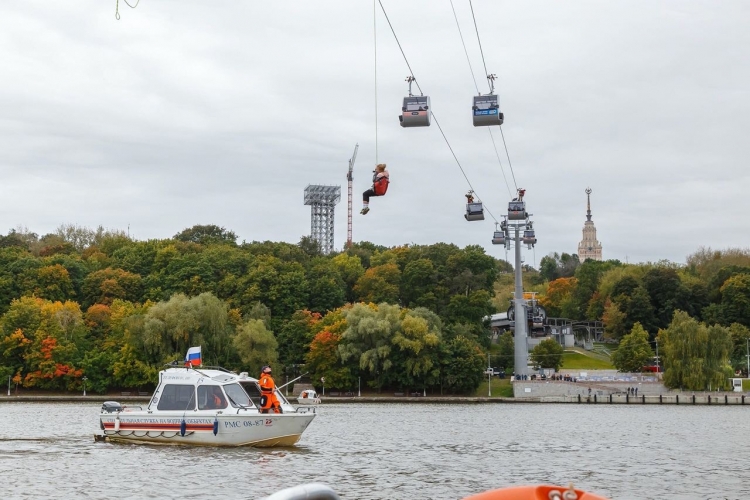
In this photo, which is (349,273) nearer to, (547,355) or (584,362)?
(547,355)

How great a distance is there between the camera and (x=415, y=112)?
38250 millimetres

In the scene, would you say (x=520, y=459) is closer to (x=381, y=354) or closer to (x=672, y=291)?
(x=381, y=354)

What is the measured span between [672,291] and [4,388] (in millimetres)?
91548

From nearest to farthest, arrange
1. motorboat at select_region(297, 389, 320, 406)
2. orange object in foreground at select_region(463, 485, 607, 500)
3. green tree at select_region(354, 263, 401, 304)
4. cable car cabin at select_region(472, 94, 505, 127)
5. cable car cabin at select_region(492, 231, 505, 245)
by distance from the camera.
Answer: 1. orange object in foreground at select_region(463, 485, 607, 500)
2. cable car cabin at select_region(472, 94, 505, 127)
3. motorboat at select_region(297, 389, 320, 406)
4. cable car cabin at select_region(492, 231, 505, 245)
5. green tree at select_region(354, 263, 401, 304)

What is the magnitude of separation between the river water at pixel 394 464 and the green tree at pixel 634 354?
227 ft

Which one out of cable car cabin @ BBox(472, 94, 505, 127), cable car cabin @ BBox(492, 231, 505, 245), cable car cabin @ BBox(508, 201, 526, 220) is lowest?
cable car cabin @ BBox(472, 94, 505, 127)

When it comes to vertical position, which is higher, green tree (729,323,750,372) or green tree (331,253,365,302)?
Answer: green tree (331,253,365,302)

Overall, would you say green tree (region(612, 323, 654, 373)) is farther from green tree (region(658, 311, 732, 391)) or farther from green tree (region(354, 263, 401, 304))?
green tree (region(354, 263, 401, 304))

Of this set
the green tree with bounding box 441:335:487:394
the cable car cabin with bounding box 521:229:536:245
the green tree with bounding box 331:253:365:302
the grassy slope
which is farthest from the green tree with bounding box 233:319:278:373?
the grassy slope

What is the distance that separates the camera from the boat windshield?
120 ft

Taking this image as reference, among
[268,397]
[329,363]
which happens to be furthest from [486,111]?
[329,363]

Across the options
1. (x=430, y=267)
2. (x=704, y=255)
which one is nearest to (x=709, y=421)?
(x=430, y=267)

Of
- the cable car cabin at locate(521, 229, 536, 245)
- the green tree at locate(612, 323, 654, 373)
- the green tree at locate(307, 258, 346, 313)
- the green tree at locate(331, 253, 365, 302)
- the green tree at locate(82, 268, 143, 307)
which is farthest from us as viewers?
the green tree at locate(331, 253, 365, 302)

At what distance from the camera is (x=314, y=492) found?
5805mm
